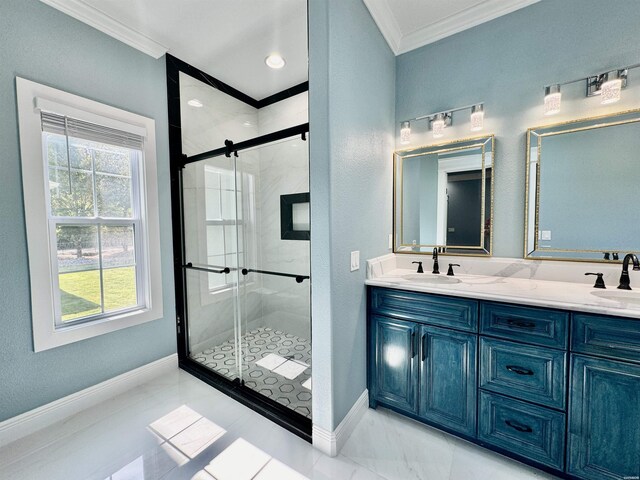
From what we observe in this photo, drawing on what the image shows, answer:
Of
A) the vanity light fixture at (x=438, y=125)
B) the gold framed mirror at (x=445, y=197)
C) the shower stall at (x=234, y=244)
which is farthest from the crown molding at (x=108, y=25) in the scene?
the vanity light fixture at (x=438, y=125)

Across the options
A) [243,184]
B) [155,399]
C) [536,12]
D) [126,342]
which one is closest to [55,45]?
[243,184]

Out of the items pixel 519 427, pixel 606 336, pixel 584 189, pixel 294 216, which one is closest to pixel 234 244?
pixel 294 216

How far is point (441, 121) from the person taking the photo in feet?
6.69

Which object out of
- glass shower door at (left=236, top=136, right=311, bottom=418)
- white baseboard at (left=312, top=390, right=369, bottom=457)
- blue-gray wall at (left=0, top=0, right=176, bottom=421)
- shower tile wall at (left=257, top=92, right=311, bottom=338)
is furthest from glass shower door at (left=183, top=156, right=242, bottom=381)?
white baseboard at (left=312, top=390, right=369, bottom=457)

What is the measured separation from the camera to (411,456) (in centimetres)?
152

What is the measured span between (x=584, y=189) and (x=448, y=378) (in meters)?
1.47


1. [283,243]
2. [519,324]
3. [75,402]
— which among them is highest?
[283,243]

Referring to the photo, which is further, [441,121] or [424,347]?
[441,121]

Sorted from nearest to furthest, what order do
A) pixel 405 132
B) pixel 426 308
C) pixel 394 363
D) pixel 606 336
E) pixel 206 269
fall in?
pixel 606 336 < pixel 426 308 < pixel 394 363 < pixel 405 132 < pixel 206 269

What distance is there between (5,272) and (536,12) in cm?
379

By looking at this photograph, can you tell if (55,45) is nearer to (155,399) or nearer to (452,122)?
(155,399)

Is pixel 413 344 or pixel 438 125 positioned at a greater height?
pixel 438 125

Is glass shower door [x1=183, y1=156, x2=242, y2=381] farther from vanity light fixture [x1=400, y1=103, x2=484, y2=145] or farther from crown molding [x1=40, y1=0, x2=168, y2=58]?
vanity light fixture [x1=400, y1=103, x2=484, y2=145]

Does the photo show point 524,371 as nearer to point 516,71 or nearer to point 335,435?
point 335,435
